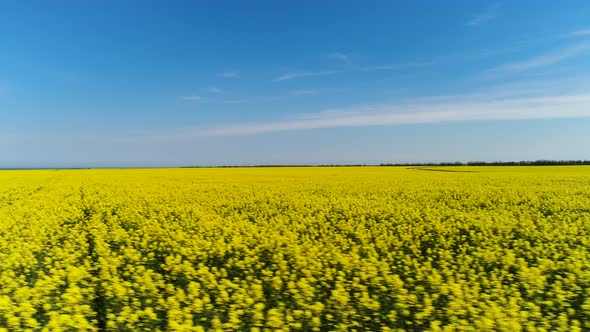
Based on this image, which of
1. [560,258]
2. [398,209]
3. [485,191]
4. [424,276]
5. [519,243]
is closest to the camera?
[424,276]

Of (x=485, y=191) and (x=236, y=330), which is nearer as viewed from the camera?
(x=236, y=330)

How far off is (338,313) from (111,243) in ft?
18.2

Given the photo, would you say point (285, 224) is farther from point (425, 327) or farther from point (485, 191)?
point (485, 191)

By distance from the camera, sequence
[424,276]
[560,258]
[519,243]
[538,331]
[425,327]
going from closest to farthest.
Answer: [538,331], [425,327], [424,276], [560,258], [519,243]

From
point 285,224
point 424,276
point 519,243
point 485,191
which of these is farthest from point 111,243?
point 485,191

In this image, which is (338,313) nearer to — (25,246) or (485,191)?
(25,246)

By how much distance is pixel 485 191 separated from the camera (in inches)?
643

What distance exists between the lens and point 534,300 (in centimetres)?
473

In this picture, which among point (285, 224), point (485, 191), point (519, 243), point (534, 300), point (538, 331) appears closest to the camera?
point (538, 331)

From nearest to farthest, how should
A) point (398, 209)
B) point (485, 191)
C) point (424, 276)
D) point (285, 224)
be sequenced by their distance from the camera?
point (424, 276) < point (285, 224) < point (398, 209) < point (485, 191)

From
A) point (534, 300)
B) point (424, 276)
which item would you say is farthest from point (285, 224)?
point (534, 300)

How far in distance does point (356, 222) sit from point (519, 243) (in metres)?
3.50

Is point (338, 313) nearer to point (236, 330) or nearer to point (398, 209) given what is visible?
point (236, 330)

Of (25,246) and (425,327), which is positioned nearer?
(425,327)
